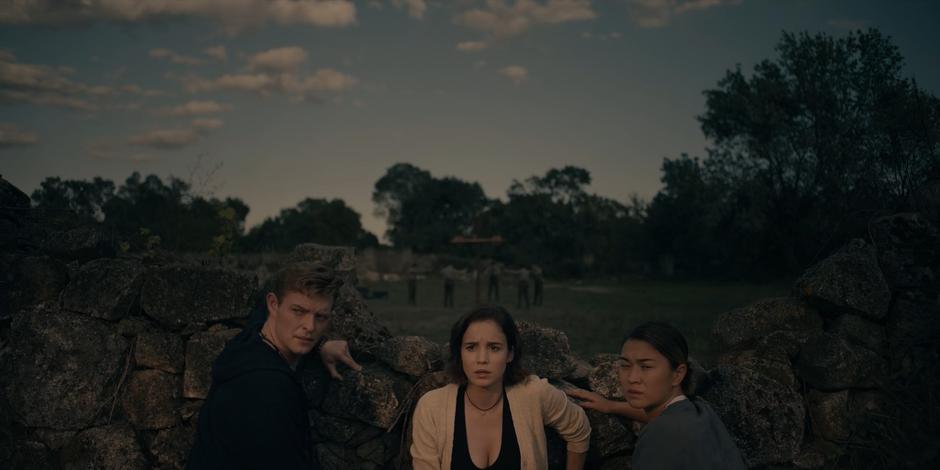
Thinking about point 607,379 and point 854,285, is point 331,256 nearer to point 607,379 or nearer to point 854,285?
point 607,379

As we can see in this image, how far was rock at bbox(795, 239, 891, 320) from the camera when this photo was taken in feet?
13.1

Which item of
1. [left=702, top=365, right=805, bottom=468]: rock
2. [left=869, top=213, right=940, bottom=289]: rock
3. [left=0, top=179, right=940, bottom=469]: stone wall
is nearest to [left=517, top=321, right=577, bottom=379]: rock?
[left=0, top=179, right=940, bottom=469]: stone wall

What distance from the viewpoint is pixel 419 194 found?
89.0 metres

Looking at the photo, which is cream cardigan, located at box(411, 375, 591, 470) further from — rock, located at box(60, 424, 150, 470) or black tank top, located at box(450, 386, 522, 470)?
rock, located at box(60, 424, 150, 470)

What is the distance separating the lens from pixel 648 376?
289cm

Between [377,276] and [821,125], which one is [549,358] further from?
[377,276]

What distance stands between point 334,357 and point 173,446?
1.26m

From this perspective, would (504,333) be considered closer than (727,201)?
Yes

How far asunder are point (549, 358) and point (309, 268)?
1.68 m

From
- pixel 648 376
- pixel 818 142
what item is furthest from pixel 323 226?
pixel 648 376

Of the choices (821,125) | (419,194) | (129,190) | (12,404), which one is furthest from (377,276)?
(419,194)

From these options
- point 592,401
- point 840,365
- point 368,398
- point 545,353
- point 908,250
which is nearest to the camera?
point 592,401

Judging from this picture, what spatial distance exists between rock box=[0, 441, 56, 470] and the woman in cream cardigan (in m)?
2.58

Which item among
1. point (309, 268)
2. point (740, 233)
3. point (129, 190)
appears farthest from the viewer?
point (740, 233)
